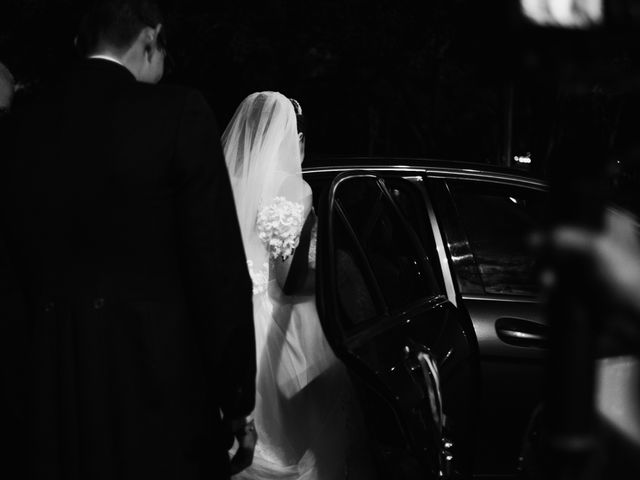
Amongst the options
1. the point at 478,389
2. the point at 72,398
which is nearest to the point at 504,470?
the point at 478,389

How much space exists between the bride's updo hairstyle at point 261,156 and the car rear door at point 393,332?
0.66 m

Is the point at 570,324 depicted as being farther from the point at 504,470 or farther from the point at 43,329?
the point at 504,470

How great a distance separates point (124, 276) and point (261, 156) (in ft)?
5.83

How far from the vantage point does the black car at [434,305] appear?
2488 mm

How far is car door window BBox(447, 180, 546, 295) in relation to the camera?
408 cm

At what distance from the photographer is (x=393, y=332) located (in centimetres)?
270

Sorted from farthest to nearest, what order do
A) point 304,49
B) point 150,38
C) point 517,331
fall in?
point 304,49 < point 517,331 < point 150,38

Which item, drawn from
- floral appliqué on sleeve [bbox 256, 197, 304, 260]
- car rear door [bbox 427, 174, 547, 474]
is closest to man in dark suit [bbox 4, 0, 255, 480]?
floral appliqué on sleeve [bbox 256, 197, 304, 260]

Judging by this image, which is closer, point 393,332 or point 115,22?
point 115,22

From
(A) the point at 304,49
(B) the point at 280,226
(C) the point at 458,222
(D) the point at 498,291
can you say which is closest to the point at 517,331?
(D) the point at 498,291

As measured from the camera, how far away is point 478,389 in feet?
10.2

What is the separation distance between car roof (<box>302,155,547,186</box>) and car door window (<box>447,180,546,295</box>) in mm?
49

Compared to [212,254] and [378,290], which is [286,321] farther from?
[212,254]

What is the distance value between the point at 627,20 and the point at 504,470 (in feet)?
10.0
